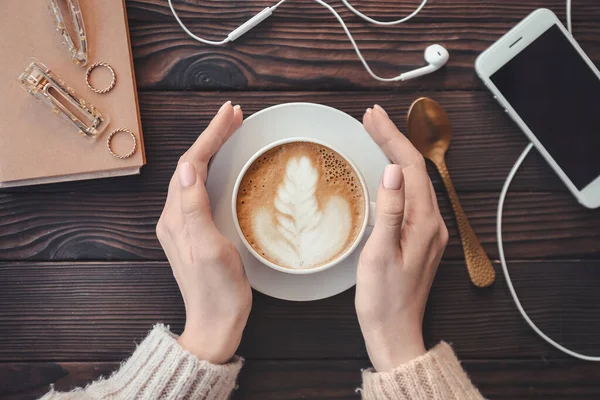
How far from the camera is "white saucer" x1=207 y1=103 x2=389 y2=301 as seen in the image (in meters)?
0.75

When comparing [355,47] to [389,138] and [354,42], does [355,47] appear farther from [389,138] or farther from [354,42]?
[389,138]

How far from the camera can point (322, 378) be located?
2.83 feet

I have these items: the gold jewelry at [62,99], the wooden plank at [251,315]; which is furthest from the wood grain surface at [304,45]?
the wooden plank at [251,315]

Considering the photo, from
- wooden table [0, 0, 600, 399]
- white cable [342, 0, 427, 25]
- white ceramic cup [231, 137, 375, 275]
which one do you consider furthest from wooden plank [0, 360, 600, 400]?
white cable [342, 0, 427, 25]

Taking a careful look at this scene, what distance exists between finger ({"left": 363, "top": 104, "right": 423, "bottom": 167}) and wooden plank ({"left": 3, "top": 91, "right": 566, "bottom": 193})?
0.06 meters

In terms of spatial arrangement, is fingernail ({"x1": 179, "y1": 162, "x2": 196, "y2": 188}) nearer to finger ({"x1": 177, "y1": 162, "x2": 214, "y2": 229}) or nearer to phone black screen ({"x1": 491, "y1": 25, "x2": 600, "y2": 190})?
finger ({"x1": 177, "y1": 162, "x2": 214, "y2": 229})

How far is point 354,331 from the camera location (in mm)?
860

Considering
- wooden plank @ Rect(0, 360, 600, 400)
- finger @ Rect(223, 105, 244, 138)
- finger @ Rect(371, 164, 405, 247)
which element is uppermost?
finger @ Rect(223, 105, 244, 138)

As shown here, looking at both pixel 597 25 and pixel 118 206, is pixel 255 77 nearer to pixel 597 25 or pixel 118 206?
pixel 118 206

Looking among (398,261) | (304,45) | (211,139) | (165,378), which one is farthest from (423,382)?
(304,45)

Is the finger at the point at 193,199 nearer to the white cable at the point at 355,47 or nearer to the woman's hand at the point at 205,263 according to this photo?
the woman's hand at the point at 205,263

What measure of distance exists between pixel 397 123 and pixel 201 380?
553 mm

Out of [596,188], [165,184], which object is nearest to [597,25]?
[596,188]

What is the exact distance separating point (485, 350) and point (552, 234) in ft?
0.83
